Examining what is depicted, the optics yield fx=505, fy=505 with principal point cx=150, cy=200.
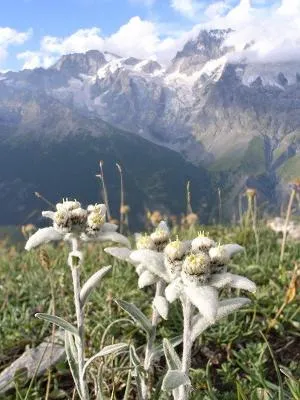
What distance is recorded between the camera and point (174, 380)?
2.32m

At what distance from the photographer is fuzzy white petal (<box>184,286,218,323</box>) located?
228cm

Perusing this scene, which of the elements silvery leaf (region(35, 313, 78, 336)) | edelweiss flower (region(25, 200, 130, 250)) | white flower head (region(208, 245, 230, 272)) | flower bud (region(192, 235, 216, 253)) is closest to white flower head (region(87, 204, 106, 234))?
edelweiss flower (region(25, 200, 130, 250))

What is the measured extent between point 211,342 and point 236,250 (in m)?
1.93

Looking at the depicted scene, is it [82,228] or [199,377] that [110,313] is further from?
[82,228]

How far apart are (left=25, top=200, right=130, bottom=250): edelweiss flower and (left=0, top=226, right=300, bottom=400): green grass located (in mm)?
596

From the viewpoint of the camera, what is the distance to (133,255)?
104 inches

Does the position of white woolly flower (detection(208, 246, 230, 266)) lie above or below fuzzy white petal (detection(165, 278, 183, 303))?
above

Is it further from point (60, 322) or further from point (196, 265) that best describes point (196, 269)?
point (60, 322)

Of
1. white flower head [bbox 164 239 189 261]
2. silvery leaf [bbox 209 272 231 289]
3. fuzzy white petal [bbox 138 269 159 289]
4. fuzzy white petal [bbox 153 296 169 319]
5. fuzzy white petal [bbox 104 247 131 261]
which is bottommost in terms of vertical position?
fuzzy white petal [bbox 153 296 169 319]

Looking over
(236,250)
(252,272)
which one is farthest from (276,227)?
(236,250)

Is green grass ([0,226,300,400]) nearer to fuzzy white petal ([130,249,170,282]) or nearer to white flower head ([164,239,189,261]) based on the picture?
fuzzy white petal ([130,249,170,282])

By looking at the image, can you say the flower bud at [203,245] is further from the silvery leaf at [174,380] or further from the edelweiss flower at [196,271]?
the silvery leaf at [174,380]

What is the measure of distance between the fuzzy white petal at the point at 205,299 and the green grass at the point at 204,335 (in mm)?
830

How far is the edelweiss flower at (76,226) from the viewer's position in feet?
9.82
